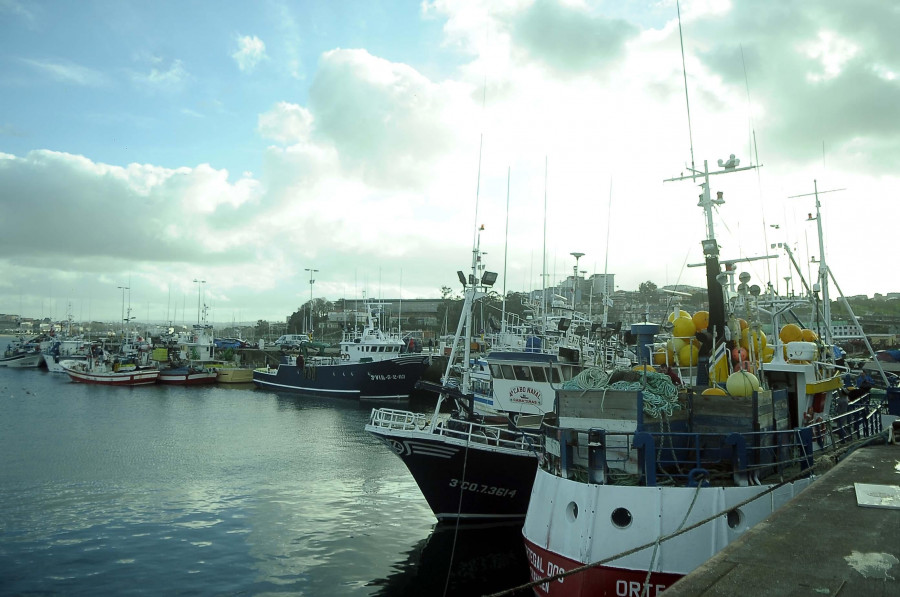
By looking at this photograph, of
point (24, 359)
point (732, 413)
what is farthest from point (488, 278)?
point (24, 359)

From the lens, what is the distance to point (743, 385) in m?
12.7

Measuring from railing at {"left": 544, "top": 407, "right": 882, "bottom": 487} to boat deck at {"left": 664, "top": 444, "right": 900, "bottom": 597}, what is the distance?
57.2 inches

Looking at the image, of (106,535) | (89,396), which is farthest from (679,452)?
(89,396)

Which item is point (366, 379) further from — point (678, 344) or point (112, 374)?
point (678, 344)

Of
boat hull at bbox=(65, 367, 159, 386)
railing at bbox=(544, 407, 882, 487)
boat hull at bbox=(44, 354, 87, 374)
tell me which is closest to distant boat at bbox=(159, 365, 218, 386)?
boat hull at bbox=(65, 367, 159, 386)

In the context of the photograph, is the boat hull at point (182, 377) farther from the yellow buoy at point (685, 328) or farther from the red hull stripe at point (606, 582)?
the red hull stripe at point (606, 582)

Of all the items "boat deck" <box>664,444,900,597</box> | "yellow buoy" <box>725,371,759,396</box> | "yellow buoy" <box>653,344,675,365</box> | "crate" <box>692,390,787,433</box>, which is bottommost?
"boat deck" <box>664,444,900,597</box>

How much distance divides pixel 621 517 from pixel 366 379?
50675mm

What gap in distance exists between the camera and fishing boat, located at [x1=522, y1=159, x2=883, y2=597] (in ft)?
35.2

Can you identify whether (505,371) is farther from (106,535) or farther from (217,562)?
(106,535)

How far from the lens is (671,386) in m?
12.7

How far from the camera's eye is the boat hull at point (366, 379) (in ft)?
195

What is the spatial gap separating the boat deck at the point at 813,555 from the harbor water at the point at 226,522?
9173 millimetres

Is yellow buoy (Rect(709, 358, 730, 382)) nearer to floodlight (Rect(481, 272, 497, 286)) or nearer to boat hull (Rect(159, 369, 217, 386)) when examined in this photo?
floodlight (Rect(481, 272, 497, 286))
